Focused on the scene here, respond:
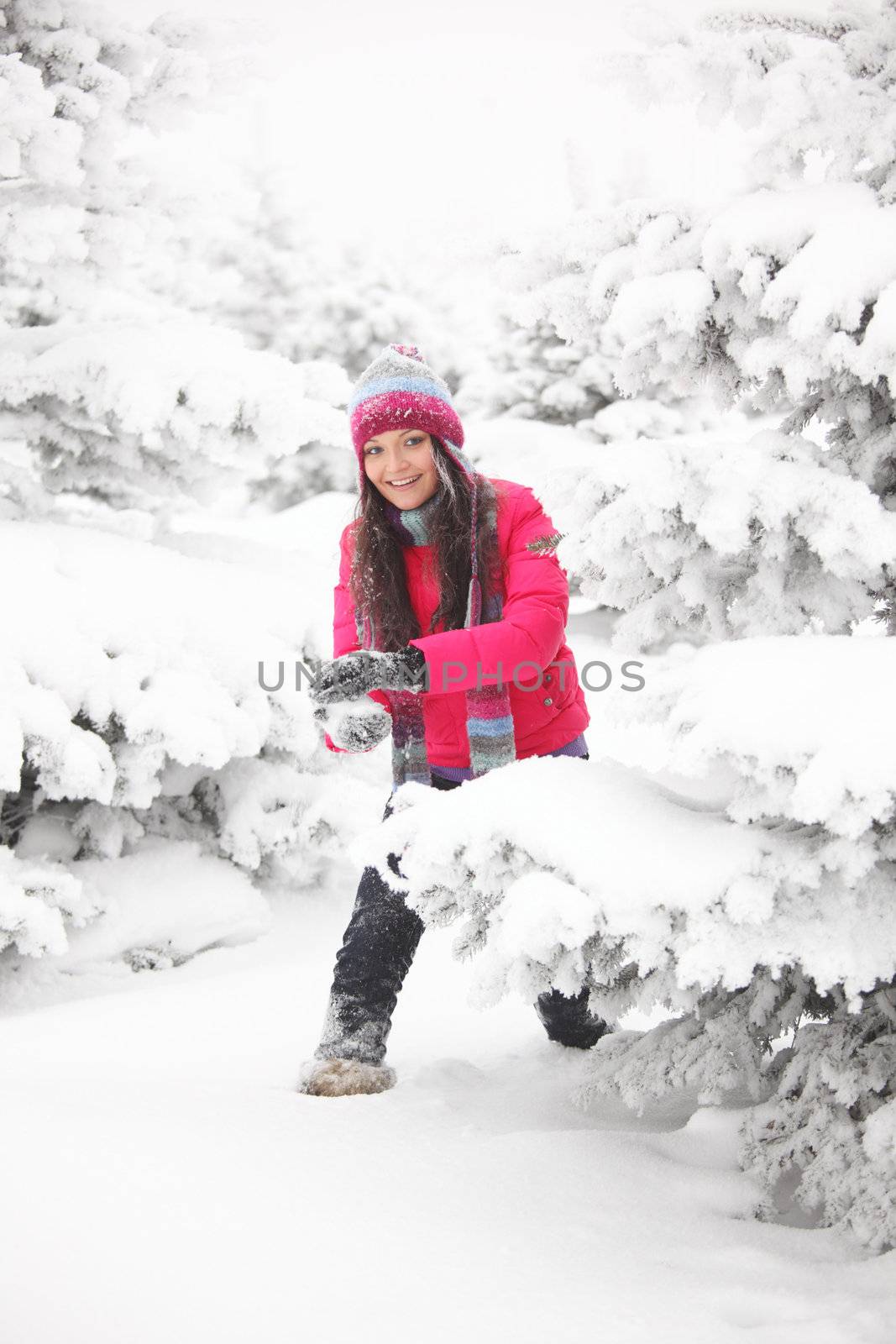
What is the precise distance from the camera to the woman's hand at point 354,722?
2279 mm

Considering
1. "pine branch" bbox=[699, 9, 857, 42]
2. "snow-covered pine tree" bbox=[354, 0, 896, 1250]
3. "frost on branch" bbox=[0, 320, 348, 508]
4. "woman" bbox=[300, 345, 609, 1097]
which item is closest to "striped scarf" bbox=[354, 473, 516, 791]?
"woman" bbox=[300, 345, 609, 1097]

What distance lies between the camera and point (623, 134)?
317 inches

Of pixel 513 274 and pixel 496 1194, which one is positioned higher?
pixel 513 274

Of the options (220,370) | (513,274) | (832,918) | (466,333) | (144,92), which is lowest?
(832,918)

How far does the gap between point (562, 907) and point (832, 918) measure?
1.45 feet

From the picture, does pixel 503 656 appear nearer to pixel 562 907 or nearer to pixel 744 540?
pixel 744 540

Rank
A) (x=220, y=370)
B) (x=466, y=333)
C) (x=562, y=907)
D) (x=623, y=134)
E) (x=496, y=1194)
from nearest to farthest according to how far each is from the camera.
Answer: (x=562, y=907), (x=496, y=1194), (x=220, y=370), (x=623, y=134), (x=466, y=333)

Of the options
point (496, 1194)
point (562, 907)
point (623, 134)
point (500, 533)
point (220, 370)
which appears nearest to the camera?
point (562, 907)

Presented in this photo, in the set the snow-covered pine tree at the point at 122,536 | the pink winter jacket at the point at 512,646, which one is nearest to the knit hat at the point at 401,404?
the pink winter jacket at the point at 512,646

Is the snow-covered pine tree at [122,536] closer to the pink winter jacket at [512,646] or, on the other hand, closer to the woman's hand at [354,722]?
the pink winter jacket at [512,646]

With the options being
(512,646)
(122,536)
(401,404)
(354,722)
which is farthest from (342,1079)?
(122,536)

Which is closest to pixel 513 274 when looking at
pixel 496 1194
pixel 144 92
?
pixel 496 1194

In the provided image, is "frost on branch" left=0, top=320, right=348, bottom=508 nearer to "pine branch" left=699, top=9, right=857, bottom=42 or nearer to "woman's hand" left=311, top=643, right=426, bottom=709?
"woman's hand" left=311, top=643, right=426, bottom=709

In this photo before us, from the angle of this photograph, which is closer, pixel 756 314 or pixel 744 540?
pixel 744 540
